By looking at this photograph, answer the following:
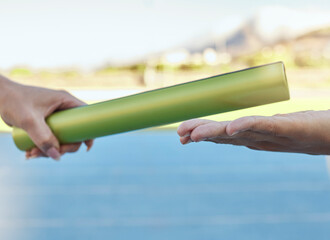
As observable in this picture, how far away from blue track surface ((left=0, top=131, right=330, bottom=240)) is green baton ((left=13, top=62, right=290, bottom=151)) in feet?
11.3

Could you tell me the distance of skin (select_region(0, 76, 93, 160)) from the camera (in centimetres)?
87

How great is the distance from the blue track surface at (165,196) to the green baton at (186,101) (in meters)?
3.46

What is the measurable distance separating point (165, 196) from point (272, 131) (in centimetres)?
469

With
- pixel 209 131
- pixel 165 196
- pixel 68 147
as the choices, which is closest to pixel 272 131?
pixel 209 131

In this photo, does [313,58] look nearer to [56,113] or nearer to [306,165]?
[306,165]

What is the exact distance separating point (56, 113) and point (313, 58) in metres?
18.5

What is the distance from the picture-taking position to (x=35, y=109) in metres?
0.90

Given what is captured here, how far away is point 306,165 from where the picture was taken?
689 centimetres

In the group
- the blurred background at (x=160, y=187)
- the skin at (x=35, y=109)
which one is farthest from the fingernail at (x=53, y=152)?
the blurred background at (x=160, y=187)

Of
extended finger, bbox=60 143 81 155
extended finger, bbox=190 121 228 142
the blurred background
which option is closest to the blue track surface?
the blurred background

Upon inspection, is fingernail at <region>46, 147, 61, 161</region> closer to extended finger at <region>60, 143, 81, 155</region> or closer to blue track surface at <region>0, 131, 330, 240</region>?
extended finger at <region>60, 143, 81, 155</region>

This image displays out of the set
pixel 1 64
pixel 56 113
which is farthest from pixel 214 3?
pixel 56 113

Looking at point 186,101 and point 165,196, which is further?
point 165,196

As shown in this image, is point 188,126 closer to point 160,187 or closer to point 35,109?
point 35,109
